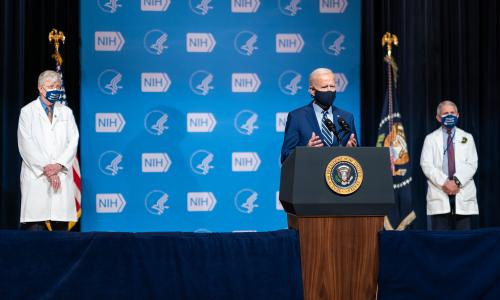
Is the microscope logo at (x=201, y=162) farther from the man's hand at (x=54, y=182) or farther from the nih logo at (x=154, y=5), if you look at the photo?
the man's hand at (x=54, y=182)

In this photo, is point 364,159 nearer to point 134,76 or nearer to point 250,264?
point 250,264

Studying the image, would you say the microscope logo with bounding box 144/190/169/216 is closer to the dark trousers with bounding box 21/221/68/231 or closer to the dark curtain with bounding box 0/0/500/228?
the dark trousers with bounding box 21/221/68/231

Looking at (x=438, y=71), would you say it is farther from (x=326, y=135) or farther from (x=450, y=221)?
(x=326, y=135)

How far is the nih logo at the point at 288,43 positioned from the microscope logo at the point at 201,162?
1213 mm

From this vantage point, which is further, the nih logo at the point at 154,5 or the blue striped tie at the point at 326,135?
the nih logo at the point at 154,5

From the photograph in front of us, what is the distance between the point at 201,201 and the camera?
19.7ft

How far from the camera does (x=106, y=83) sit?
19.6 ft

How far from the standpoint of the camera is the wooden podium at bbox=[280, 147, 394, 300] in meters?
2.43

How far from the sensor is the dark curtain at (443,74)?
617 centimetres

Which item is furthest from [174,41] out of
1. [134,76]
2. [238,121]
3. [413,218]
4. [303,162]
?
[303,162]

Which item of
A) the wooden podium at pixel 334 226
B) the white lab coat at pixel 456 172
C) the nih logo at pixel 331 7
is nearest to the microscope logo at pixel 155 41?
the nih logo at pixel 331 7

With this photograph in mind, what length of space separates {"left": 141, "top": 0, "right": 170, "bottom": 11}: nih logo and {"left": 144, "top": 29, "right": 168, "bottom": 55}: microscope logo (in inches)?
8.3

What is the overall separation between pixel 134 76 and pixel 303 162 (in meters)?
3.85

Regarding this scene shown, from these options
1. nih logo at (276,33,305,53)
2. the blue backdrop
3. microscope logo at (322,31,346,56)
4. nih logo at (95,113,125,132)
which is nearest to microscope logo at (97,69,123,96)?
the blue backdrop
